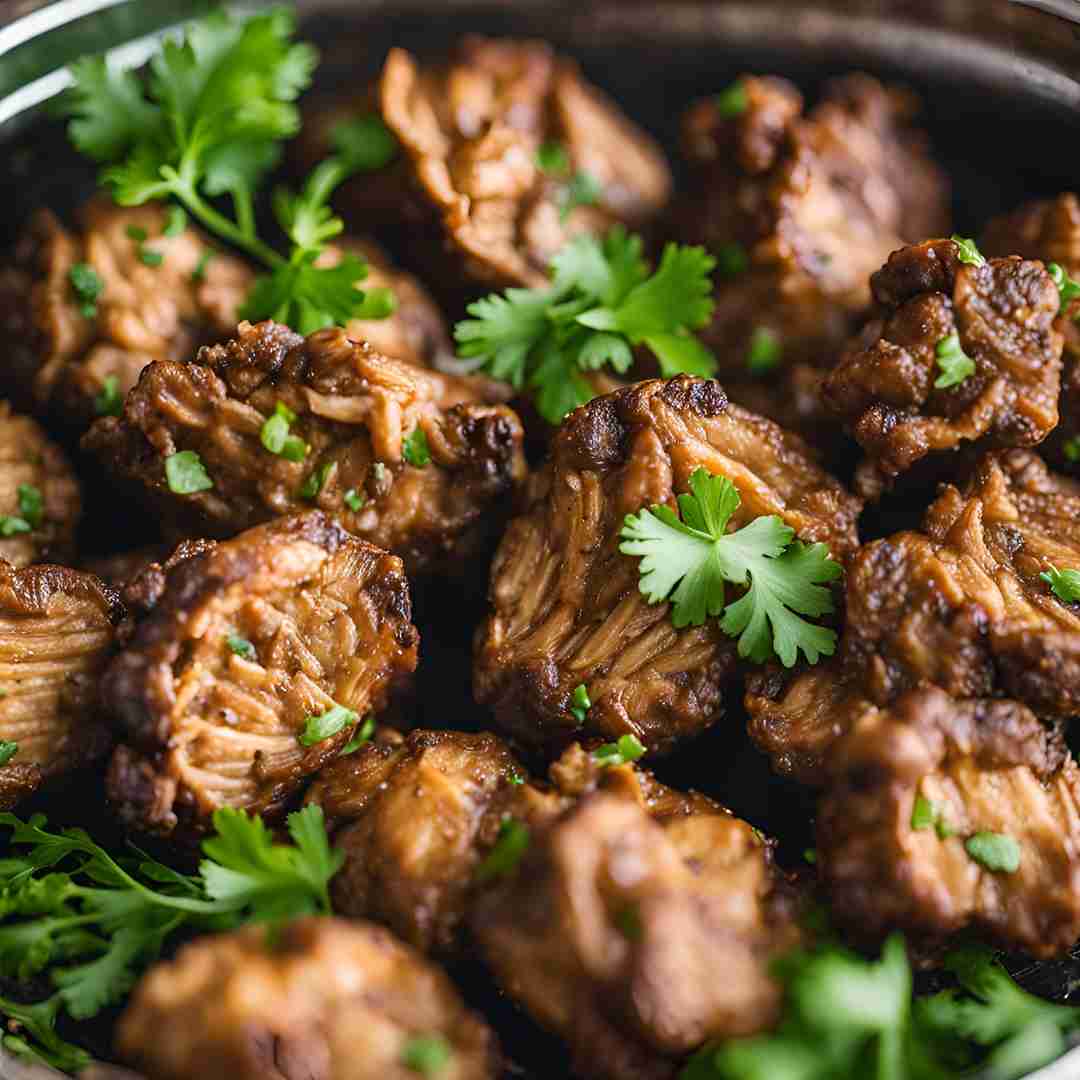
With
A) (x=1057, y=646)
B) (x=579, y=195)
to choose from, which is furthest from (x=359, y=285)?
(x=1057, y=646)

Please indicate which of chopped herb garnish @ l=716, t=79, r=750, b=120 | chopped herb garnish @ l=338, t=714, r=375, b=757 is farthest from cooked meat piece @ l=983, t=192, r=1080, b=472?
chopped herb garnish @ l=338, t=714, r=375, b=757

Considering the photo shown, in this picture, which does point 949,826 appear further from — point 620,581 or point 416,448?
point 416,448

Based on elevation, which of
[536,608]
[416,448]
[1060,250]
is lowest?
[536,608]

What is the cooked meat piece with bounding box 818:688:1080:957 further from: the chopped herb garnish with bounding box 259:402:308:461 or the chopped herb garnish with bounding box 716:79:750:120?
the chopped herb garnish with bounding box 716:79:750:120

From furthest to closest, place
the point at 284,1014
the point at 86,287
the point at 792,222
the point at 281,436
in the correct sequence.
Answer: the point at 792,222 → the point at 86,287 → the point at 281,436 → the point at 284,1014

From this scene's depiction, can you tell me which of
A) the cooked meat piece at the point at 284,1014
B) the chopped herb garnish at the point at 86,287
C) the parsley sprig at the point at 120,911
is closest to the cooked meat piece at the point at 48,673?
the parsley sprig at the point at 120,911

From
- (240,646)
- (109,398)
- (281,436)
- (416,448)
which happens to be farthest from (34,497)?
(416,448)
